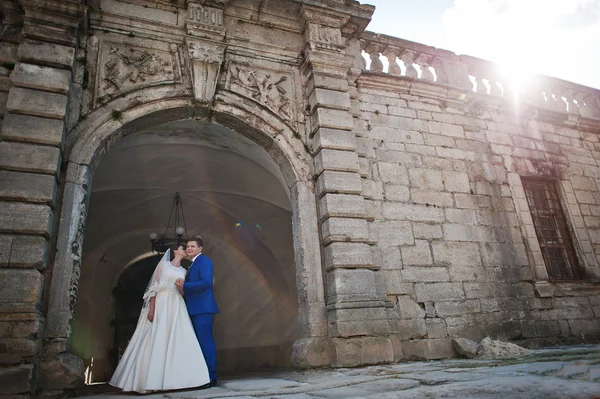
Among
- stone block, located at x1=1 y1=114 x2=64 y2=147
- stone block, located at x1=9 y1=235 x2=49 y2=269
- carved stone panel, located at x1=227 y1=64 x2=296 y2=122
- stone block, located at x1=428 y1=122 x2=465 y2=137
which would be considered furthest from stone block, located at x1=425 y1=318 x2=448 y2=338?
stone block, located at x1=1 y1=114 x2=64 y2=147

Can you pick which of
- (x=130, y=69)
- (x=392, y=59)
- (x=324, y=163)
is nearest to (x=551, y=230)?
(x=392, y=59)

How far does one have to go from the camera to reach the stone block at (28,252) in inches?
139

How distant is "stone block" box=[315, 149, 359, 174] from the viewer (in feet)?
16.2

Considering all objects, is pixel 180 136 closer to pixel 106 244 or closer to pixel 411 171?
pixel 411 171

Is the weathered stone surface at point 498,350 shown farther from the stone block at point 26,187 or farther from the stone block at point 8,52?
the stone block at point 8,52

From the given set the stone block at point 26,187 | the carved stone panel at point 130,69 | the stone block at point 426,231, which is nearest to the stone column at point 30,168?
the stone block at point 26,187

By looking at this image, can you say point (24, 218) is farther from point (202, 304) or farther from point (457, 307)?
point (457, 307)

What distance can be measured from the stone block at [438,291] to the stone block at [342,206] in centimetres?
118

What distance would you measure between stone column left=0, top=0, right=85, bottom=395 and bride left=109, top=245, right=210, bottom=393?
29.7 inches

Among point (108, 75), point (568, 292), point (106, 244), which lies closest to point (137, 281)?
point (106, 244)

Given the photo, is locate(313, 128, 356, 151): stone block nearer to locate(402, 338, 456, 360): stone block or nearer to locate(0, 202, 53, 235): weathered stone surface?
locate(402, 338, 456, 360): stone block

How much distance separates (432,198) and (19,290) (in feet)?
15.7

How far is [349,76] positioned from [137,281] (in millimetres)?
8646

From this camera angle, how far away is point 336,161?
4992 millimetres
